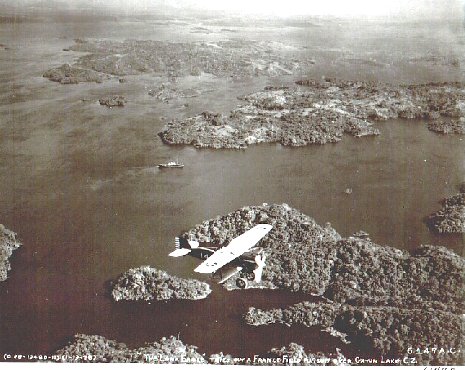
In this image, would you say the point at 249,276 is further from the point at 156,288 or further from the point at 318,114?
the point at 318,114

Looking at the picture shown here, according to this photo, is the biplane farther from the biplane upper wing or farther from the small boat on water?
the small boat on water

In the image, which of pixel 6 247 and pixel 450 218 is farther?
pixel 450 218

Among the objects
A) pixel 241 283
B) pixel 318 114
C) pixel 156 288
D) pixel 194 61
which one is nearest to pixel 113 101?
pixel 194 61

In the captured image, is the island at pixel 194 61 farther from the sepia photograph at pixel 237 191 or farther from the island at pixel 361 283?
the island at pixel 361 283

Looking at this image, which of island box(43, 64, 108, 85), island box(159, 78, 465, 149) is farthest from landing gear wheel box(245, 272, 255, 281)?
island box(43, 64, 108, 85)

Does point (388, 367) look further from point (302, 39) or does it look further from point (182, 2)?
point (302, 39)
